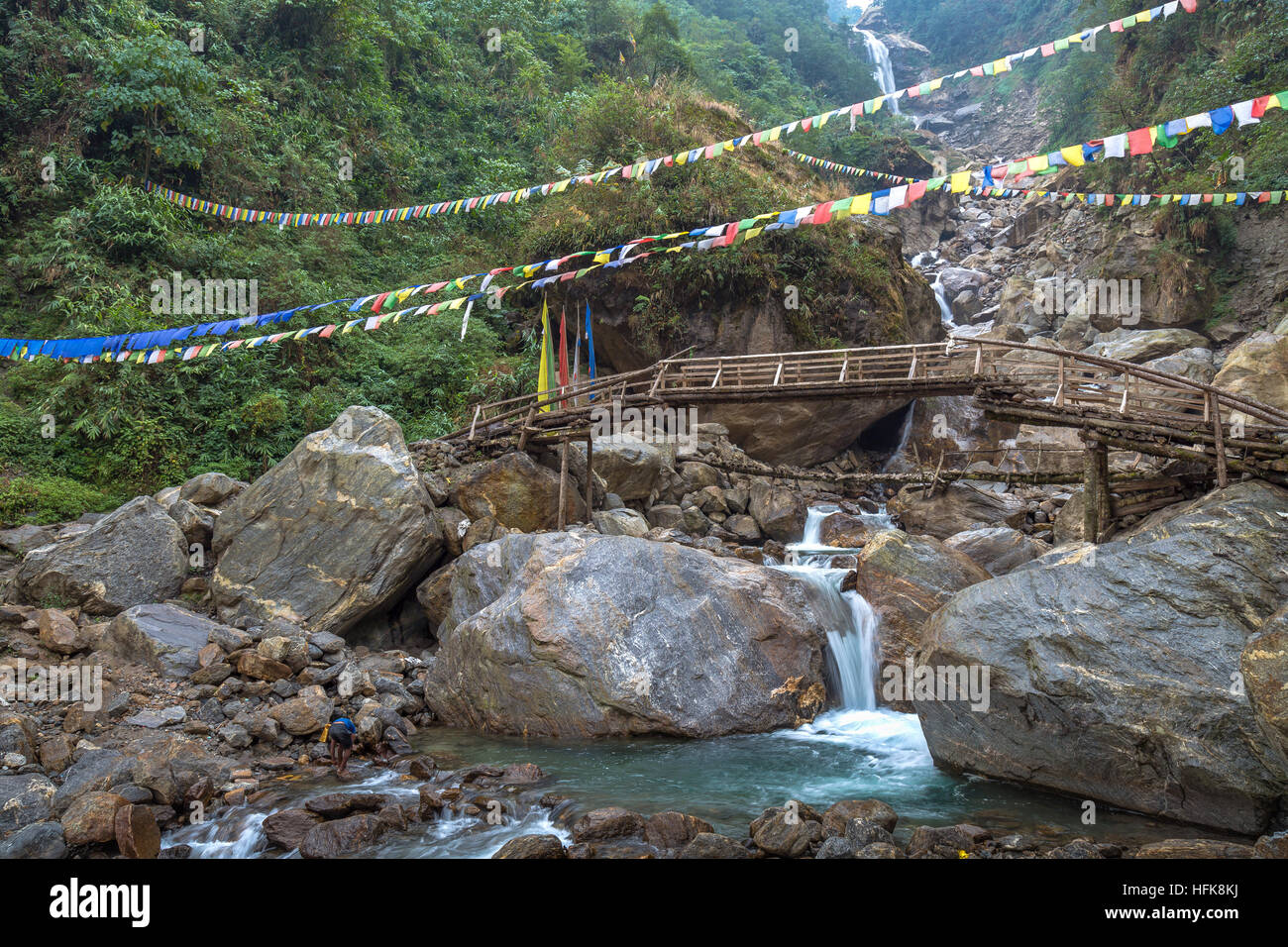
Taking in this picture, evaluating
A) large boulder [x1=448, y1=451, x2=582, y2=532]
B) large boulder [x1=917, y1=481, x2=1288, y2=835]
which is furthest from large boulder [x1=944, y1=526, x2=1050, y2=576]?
large boulder [x1=448, y1=451, x2=582, y2=532]

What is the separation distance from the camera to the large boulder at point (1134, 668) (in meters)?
6.66

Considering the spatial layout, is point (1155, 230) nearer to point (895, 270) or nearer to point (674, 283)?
point (895, 270)

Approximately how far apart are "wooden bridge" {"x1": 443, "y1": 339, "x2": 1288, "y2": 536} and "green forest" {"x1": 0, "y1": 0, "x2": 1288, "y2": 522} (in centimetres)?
577

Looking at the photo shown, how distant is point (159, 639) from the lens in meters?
10.5

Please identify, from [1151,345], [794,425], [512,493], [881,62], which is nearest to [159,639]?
[512,493]

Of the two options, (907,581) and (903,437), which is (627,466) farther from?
(903,437)

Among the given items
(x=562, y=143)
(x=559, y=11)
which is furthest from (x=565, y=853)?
(x=559, y=11)

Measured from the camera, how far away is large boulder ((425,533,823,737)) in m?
9.46

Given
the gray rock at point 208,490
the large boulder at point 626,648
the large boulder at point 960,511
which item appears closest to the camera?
the large boulder at point 626,648

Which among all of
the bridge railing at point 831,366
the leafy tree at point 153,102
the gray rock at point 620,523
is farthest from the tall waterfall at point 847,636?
the leafy tree at point 153,102

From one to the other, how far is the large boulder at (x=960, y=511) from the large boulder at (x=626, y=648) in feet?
22.3

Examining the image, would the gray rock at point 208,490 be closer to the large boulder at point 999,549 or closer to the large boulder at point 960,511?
the large boulder at point 999,549

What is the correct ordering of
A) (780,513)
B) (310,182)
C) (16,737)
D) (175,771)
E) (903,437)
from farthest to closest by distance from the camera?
(310,182)
(903,437)
(780,513)
(16,737)
(175,771)

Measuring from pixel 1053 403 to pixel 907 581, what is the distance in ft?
11.6
